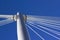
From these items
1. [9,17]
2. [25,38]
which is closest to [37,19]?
[9,17]

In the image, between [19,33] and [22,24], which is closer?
[19,33]

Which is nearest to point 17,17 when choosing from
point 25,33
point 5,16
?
point 5,16

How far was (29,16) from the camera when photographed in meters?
1.34

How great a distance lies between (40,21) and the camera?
1.34m

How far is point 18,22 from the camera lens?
1.17 metres

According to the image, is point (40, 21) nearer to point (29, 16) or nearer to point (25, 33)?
point (29, 16)

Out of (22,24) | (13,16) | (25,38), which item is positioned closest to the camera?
(25,38)

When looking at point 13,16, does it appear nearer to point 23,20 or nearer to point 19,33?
point 23,20

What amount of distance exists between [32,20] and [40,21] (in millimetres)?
89

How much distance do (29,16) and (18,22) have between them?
0.20 meters

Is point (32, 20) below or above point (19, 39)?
above

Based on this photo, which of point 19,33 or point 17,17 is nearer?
point 19,33

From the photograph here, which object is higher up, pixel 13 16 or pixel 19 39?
pixel 13 16

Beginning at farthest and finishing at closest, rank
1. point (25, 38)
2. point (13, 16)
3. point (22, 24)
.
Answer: point (13, 16), point (22, 24), point (25, 38)
